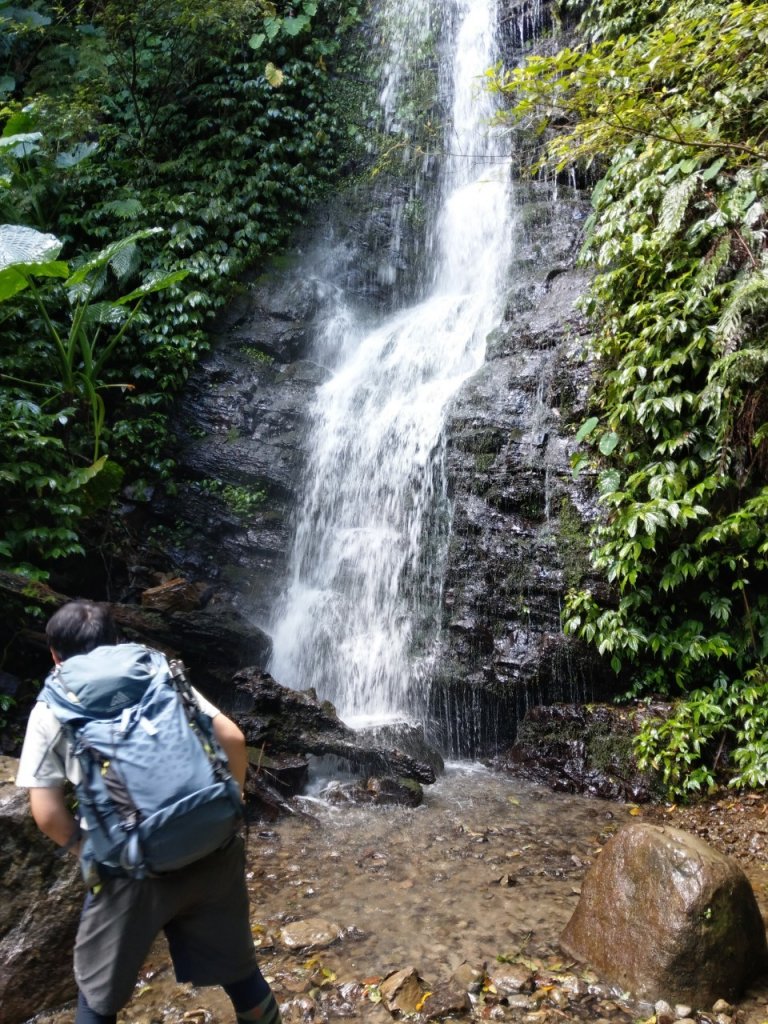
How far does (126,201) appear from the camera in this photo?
9625mm

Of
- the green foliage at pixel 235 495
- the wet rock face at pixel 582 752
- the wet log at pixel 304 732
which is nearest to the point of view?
the wet rock face at pixel 582 752

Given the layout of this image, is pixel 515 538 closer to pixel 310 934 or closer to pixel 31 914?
pixel 310 934

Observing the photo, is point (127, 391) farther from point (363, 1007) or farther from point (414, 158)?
point (363, 1007)

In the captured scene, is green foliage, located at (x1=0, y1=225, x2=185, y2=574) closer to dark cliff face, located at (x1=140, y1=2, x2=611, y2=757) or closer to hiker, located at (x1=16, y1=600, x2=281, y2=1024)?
dark cliff face, located at (x1=140, y1=2, x2=611, y2=757)

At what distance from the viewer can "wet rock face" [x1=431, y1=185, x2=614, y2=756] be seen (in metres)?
6.41

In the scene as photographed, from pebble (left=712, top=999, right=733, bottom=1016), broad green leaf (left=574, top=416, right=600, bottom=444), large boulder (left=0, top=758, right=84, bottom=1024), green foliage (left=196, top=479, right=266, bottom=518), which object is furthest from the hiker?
green foliage (left=196, top=479, right=266, bottom=518)

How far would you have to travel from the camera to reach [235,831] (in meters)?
2.04

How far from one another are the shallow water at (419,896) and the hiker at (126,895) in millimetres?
1116

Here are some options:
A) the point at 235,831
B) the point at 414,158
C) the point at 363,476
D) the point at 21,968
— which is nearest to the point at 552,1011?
the point at 235,831

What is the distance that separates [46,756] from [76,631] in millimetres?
359

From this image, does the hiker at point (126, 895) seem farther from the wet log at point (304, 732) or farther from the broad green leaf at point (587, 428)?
the broad green leaf at point (587, 428)

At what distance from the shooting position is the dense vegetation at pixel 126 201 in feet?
22.3

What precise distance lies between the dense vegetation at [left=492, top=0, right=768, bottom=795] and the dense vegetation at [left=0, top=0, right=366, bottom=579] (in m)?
4.73

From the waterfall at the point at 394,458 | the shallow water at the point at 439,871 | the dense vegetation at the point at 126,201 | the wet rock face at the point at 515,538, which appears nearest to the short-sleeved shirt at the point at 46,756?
the shallow water at the point at 439,871
